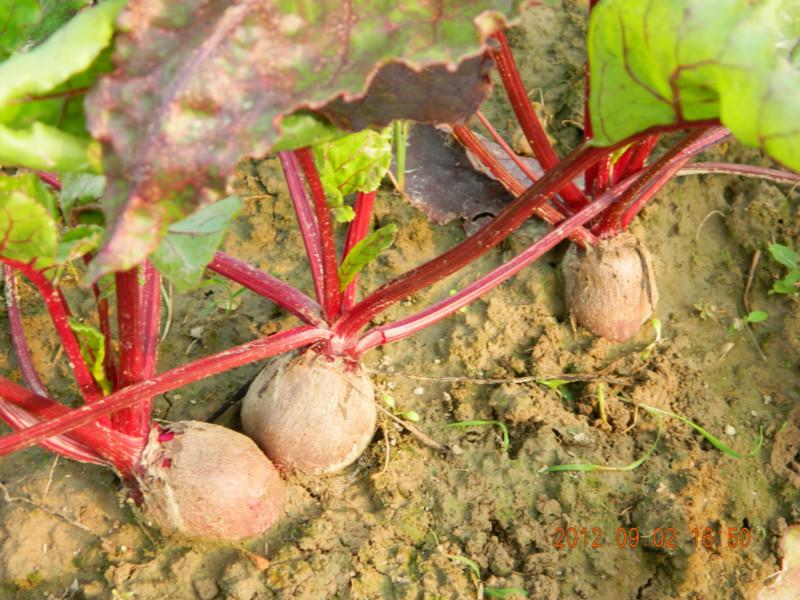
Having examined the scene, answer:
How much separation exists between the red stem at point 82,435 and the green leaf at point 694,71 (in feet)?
3.72

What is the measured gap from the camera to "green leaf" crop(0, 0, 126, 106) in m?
1.07

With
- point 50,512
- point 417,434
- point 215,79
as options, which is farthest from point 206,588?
point 215,79

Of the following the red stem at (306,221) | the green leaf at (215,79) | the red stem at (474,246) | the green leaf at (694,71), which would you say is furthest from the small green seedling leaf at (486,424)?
the green leaf at (215,79)

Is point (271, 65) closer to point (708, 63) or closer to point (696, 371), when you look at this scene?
point (708, 63)

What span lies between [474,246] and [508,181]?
821 mm

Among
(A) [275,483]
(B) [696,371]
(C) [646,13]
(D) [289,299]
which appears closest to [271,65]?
(C) [646,13]

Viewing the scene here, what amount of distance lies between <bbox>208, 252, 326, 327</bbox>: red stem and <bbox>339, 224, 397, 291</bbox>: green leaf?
0.12 metres

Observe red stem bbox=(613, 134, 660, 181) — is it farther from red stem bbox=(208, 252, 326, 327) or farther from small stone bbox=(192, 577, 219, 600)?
small stone bbox=(192, 577, 219, 600)

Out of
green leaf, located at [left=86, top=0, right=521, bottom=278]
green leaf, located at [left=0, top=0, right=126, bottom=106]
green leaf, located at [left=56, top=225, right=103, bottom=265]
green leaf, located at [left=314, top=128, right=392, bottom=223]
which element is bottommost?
green leaf, located at [left=314, top=128, right=392, bottom=223]

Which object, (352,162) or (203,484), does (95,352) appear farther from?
(352,162)

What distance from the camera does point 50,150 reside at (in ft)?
3.84

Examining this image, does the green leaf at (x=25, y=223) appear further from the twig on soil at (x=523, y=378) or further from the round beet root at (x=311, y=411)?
the twig on soil at (x=523, y=378)

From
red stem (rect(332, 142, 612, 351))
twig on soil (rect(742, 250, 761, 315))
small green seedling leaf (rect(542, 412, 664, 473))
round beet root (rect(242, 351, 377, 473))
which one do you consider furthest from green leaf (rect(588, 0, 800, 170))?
twig on soil (rect(742, 250, 761, 315))

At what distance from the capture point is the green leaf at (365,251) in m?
1.70
